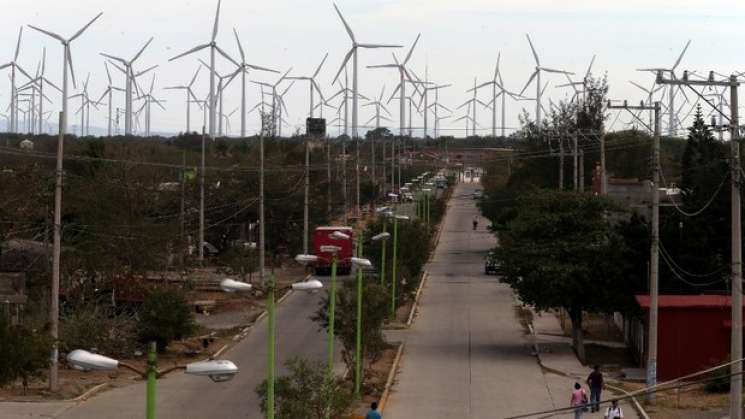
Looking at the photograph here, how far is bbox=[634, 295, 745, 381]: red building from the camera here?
36938 millimetres

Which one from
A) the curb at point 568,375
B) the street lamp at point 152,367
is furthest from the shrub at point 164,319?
the street lamp at point 152,367

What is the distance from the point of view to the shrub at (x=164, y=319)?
132ft

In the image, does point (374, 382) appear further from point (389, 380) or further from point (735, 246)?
point (735, 246)

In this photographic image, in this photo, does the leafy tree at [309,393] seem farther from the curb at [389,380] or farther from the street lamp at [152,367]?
the street lamp at [152,367]

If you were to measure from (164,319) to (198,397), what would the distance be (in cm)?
749

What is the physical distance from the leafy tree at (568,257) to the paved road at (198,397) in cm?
691

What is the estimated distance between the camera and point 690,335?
37031 millimetres

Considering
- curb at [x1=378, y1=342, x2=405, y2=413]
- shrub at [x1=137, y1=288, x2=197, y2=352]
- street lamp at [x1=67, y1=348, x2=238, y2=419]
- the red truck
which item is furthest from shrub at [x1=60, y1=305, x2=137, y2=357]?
street lamp at [x1=67, y1=348, x2=238, y2=419]

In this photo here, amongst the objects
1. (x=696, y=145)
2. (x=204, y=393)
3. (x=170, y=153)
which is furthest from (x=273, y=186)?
(x=204, y=393)

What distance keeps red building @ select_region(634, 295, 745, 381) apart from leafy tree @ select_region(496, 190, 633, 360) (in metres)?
4.08

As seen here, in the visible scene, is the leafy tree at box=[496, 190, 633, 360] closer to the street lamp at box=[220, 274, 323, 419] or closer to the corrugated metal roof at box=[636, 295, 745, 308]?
the corrugated metal roof at box=[636, 295, 745, 308]

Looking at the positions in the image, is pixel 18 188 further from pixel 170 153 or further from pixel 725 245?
pixel 170 153

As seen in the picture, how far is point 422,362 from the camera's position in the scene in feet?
131

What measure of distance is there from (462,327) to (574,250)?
8.61 metres
